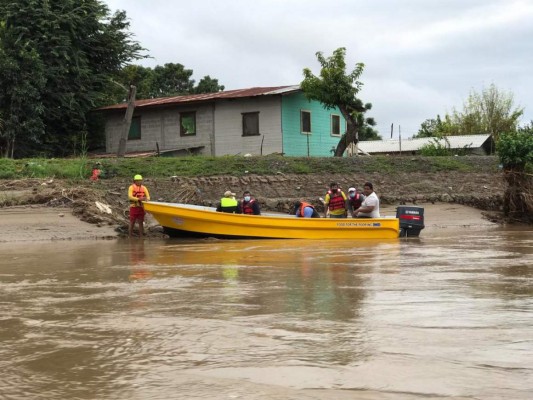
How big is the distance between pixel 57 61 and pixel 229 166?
10.6 m

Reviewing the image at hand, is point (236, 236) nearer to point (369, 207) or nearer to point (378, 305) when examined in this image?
point (369, 207)

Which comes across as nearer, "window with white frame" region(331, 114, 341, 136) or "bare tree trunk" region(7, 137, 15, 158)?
"bare tree trunk" region(7, 137, 15, 158)

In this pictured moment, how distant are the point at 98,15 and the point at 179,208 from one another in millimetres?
18324

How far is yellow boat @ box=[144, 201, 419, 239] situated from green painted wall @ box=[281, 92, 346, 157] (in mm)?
14875

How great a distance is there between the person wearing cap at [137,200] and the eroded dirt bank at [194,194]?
85cm

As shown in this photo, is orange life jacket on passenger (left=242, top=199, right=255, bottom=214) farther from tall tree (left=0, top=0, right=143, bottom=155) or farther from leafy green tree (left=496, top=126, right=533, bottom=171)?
tall tree (left=0, top=0, right=143, bottom=155)

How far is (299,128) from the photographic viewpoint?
3381 centimetres

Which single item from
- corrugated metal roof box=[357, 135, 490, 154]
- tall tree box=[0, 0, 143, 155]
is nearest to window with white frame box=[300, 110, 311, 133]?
tall tree box=[0, 0, 143, 155]

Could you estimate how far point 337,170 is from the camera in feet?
93.2

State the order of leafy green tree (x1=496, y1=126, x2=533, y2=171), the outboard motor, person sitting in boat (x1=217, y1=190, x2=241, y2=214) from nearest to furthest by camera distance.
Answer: the outboard motor → person sitting in boat (x1=217, y1=190, x2=241, y2=214) → leafy green tree (x1=496, y1=126, x2=533, y2=171)

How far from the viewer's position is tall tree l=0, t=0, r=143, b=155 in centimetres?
3089

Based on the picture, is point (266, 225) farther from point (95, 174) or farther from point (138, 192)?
point (95, 174)

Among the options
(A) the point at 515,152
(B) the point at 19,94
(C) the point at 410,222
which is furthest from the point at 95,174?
(A) the point at 515,152

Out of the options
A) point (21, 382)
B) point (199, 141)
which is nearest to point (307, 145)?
point (199, 141)
